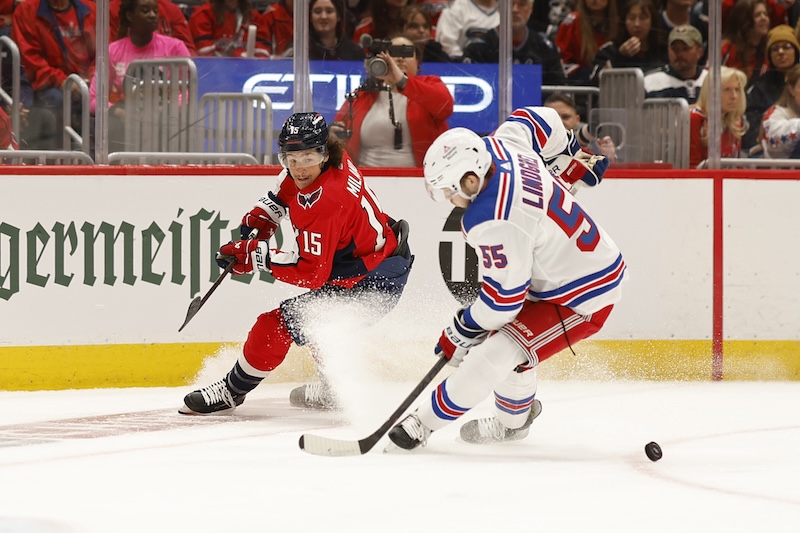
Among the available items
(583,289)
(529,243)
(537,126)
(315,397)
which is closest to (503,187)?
(529,243)

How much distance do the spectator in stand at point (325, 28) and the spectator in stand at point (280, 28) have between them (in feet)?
0.28

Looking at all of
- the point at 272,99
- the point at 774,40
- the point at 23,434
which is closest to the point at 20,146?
the point at 272,99

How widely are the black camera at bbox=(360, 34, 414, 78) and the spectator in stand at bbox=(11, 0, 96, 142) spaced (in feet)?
3.98

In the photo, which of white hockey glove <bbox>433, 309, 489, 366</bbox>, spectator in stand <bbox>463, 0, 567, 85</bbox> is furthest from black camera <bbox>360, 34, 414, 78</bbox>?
white hockey glove <bbox>433, 309, 489, 366</bbox>

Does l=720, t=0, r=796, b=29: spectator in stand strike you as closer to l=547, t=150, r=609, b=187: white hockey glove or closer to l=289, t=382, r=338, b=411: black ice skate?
l=547, t=150, r=609, b=187: white hockey glove

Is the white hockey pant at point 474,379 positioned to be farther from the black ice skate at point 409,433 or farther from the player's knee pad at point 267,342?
the player's knee pad at point 267,342

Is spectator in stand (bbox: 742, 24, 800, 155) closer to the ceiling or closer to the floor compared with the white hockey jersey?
closer to the ceiling

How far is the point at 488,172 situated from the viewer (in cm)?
372

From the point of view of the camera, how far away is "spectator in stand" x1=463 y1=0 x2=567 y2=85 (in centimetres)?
579

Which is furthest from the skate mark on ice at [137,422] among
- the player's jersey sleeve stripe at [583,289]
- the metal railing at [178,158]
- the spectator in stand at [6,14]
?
the spectator in stand at [6,14]

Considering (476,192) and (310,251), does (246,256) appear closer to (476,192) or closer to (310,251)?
(310,251)

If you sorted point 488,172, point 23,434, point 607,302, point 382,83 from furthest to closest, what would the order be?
point 382,83 < point 23,434 < point 607,302 < point 488,172

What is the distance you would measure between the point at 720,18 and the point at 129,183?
288 centimetres

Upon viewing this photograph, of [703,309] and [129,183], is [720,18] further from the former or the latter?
[129,183]
